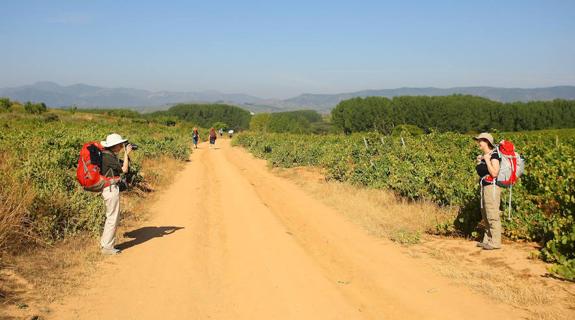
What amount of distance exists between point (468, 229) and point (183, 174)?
1240 centimetres

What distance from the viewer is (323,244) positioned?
8.14m

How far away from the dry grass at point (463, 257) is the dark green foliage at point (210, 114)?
15809 cm

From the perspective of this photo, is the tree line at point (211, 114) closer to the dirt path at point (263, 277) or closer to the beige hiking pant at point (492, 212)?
the dirt path at point (263, 277)

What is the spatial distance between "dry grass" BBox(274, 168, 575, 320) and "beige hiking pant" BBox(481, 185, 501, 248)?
0.72ft

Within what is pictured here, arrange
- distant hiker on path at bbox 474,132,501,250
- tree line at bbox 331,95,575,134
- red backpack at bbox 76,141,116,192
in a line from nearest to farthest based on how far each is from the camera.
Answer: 1. red backpack at bbox 76,141,116,192
2. distant hiker on path at bbox 474,132,501,250
3. tree line at bbox 331,95,575,134

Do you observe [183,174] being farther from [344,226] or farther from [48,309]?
[48,309]

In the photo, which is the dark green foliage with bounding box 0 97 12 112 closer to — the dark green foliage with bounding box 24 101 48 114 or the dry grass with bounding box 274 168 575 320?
the dark green foliage with bounding box 24 101 48 114

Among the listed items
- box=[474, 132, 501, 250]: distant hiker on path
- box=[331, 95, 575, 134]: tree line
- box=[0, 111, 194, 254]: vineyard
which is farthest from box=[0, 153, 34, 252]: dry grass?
box=[331, 95, 575, 134]: tree line

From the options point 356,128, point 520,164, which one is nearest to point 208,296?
point 520,164

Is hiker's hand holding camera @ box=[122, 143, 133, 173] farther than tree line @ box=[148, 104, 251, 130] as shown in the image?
No

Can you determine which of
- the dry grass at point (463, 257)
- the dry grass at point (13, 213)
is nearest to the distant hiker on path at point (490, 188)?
the dry grass at point (463, 257)

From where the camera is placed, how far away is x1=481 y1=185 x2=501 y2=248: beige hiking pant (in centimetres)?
714

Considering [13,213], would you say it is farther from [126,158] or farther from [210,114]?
[210,114]

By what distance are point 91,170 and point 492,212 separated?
20.6 feet
